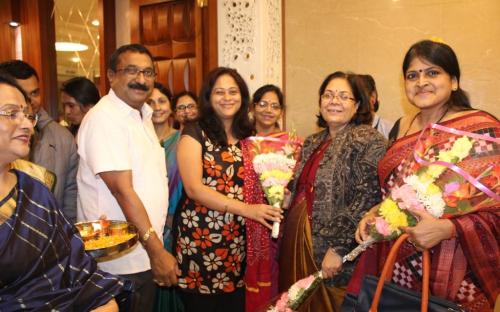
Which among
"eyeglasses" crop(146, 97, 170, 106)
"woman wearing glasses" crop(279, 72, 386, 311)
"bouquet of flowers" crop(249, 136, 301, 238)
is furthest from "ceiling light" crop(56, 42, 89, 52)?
"woman wearing glasses" crop(279, 72, 386, 311)

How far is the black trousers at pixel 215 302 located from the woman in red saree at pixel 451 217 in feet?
2.95

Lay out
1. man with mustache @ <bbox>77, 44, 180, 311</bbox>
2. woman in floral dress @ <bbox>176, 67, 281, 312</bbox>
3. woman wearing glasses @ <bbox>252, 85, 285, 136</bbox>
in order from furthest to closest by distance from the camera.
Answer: woman wearing glasses @ <bbox>252, 85, 285, 136</bbox> < woman in floral dress @ <bbox>176, 67, 281, 312</bbox> < man with mustache @ <bbox>77, 44, 180, 311</bbox>

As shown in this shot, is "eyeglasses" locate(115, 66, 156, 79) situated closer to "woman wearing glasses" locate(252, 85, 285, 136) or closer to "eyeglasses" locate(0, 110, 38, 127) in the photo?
"eyeglasses" locate(0, 110, 38, 127)

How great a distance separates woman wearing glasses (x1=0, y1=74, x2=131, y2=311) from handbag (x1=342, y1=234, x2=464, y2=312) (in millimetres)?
809

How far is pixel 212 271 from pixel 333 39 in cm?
238

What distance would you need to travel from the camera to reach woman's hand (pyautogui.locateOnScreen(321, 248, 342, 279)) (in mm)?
1929

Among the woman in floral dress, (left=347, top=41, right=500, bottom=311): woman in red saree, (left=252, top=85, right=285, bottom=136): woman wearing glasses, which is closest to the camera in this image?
(left=347, top=41, right=500, bottom=311): woman in red saree

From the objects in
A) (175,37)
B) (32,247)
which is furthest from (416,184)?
(175,37)

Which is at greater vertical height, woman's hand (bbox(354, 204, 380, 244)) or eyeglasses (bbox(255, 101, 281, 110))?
eyeglasses (bbox(255, 101, 281, 110))

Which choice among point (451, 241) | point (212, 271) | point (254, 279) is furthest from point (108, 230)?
point (451, 241)

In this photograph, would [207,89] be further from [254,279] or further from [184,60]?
[184,60]

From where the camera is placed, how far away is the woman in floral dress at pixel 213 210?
2262mm

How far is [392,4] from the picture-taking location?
3568 millimetres

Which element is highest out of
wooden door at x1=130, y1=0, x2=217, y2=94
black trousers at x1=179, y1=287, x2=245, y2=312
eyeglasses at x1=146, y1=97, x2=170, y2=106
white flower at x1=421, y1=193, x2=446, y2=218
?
wooden door at x1=130, y1=0, x2=217, y2=94
